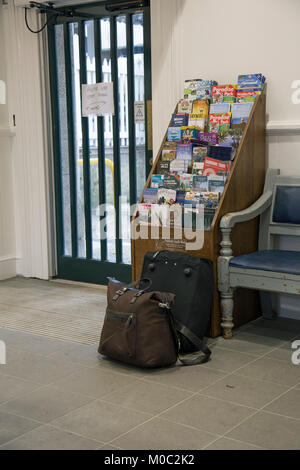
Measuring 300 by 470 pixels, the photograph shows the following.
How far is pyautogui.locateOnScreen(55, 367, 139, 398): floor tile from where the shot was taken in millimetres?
3270

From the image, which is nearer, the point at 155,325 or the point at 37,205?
the point at 155,325

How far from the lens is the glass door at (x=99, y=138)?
4992 millimetres

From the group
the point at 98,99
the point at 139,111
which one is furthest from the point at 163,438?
the point at 98,99

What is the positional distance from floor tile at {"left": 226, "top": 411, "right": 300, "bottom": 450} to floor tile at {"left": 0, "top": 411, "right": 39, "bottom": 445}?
0.90 m

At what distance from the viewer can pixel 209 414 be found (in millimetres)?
2965

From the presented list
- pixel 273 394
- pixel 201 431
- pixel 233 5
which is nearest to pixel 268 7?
pixel 233 5

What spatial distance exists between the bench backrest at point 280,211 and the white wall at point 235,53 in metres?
0.13

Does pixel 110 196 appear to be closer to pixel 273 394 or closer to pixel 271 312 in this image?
pixel 271 312

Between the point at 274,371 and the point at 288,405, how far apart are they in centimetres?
45

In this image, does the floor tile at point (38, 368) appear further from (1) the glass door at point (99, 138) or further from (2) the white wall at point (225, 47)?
(2) the white wall at point (225, 47)

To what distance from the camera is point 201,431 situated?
9.12ft

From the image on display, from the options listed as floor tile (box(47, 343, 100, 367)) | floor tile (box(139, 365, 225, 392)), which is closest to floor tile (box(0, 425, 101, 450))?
floor tile (box(139, 365, 225, 392))

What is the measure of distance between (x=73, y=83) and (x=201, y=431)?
347cm

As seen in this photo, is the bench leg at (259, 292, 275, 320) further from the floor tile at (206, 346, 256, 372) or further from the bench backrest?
the floor tile at (206, 346, 256, 372)
